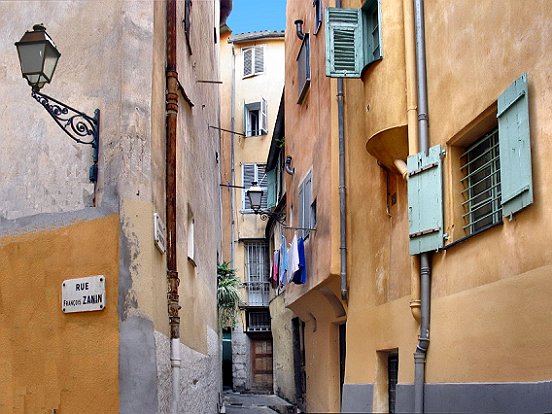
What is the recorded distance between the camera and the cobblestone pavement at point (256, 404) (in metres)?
21.2

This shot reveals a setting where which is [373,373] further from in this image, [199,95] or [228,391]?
[228,391]

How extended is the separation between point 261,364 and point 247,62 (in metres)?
11.8

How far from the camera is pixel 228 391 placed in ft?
100

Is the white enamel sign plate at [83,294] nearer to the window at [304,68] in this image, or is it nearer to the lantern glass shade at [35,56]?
the lantern glass shade at [35,56]

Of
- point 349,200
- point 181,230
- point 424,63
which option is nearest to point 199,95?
point 349,200

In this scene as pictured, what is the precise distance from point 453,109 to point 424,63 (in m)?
1.09

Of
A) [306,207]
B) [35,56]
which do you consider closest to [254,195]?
[306,207]

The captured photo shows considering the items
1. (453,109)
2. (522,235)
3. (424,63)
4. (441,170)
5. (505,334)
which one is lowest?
(505,334)

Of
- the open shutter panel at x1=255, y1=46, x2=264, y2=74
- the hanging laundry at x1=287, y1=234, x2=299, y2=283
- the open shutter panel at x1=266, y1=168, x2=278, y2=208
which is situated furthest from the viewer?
the open shutter panel at x1=255, y1=46, x2=264, y2=74

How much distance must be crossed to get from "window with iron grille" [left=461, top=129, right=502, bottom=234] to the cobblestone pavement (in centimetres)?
1322

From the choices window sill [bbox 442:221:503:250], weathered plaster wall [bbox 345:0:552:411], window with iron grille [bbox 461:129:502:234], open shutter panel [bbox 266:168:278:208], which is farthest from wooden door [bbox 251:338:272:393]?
window with iron grille [bbox 461:129:502:234]

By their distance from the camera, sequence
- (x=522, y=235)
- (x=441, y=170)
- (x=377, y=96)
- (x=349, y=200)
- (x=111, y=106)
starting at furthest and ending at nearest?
(x=349, y=200)
(x=377, y=96)
(x=441, y=170)
(x=111, y=106)
(x=522, y=235)

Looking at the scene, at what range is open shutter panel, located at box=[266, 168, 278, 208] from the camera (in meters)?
24.6

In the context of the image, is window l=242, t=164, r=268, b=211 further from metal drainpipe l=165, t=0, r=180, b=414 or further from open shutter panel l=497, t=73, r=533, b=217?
open shutter panel l=497, t=73, r=533, b=217
